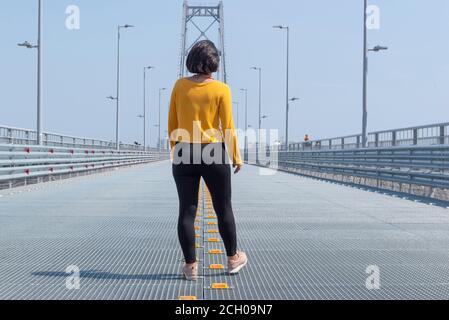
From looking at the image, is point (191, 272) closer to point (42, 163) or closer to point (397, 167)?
point (397, 167)

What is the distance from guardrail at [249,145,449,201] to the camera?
1350cm

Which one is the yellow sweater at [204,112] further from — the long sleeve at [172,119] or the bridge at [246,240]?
the bridge at [246,240]

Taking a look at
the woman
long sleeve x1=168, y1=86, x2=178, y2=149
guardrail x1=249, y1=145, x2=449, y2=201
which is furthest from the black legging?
guardrail x1=249, y1=145, x2=449, y2=201

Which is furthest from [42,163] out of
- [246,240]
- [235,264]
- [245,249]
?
[235,264]

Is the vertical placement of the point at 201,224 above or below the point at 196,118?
below

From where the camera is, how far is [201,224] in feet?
29.0

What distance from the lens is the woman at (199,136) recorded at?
5062 mm

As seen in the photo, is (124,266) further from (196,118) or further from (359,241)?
(359,241)

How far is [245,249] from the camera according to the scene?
22.7ft

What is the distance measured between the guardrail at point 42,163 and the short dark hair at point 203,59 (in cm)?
976

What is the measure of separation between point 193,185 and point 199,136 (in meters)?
0.38
